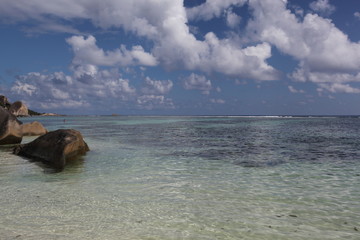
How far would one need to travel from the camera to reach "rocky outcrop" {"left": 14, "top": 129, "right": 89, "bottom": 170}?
538 inches

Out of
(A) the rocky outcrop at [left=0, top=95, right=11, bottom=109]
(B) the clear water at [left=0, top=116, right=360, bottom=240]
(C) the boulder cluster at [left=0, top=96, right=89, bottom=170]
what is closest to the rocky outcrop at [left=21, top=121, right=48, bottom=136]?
(C) the boulder cluster at [left=0, top=96, right=89, bottom=170]

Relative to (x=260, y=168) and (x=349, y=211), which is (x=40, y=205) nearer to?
(x=349, y=211)

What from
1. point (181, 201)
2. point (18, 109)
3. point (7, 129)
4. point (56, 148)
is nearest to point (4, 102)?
point (18, 109)

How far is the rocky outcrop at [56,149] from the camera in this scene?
13664 mm

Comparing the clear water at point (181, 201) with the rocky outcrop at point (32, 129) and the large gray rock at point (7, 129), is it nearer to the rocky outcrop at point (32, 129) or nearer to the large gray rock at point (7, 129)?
the large gray rock at point (7, 129)

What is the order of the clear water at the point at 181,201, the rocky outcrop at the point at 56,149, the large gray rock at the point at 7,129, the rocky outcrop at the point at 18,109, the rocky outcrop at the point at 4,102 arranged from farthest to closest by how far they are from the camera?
the rocky outcrop at the point at 18,109, the rocky outcrop at the point at 4,102, the large gray rock at the point at 7,129, the rocky outcrop at the point at 56,149, the clear water at the point at 181,201

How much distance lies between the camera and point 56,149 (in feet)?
46.4

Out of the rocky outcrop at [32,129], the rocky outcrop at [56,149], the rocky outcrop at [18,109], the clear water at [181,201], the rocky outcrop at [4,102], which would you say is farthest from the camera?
the rocky outcrop at [18,109]

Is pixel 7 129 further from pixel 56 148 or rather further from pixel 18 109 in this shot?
pixel 18 109

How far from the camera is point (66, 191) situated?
8836mm

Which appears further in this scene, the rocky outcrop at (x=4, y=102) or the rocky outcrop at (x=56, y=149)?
the rocky outcrop at (x=4, y=102)

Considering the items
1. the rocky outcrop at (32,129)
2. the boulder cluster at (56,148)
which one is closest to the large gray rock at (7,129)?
the boulder cluster at (56,148)

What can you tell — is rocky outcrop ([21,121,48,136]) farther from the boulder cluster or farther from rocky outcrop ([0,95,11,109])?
rocky outcrop ([0,95,11,109])

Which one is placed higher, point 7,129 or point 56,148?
point 7,129
